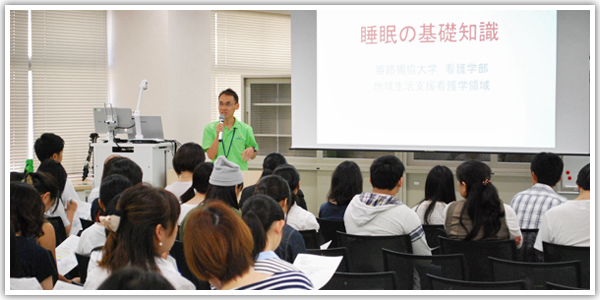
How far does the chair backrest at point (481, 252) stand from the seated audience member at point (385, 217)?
0.18 metres

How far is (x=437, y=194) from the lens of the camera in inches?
121

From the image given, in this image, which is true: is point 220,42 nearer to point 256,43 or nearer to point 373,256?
point 256,43

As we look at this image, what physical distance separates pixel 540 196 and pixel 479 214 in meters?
0.72

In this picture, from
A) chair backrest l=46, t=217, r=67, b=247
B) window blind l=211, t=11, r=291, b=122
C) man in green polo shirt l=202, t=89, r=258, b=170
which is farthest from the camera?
window blind l=211, t=11, r=291, b=122

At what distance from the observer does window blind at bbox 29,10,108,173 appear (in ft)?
18.2

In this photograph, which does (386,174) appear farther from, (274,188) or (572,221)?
(572,221)

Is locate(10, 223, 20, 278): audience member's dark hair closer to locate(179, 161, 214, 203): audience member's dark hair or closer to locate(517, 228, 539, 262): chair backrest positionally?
locate(179, 161, 214, 203): audience member's dark hair

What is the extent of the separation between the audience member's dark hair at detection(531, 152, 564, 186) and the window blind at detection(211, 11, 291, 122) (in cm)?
393

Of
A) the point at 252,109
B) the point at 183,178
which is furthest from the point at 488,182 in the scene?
the point at 252,109

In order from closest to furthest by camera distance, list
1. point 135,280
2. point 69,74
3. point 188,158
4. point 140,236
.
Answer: point 135,280, point 140,236, point 188,158, point 69,74

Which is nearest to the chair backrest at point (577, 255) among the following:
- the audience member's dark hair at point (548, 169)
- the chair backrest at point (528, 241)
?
the chair backrest at point (528, 241)

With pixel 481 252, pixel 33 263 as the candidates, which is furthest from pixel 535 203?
pixel 33 263

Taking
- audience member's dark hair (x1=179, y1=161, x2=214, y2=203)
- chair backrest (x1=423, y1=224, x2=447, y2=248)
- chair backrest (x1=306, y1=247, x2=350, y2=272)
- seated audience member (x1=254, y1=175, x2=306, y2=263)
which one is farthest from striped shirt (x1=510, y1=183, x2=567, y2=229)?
audience member's dark hair (x1=179, y1=161, x2=214, y2=203)

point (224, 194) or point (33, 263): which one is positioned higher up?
point (224, 194)
